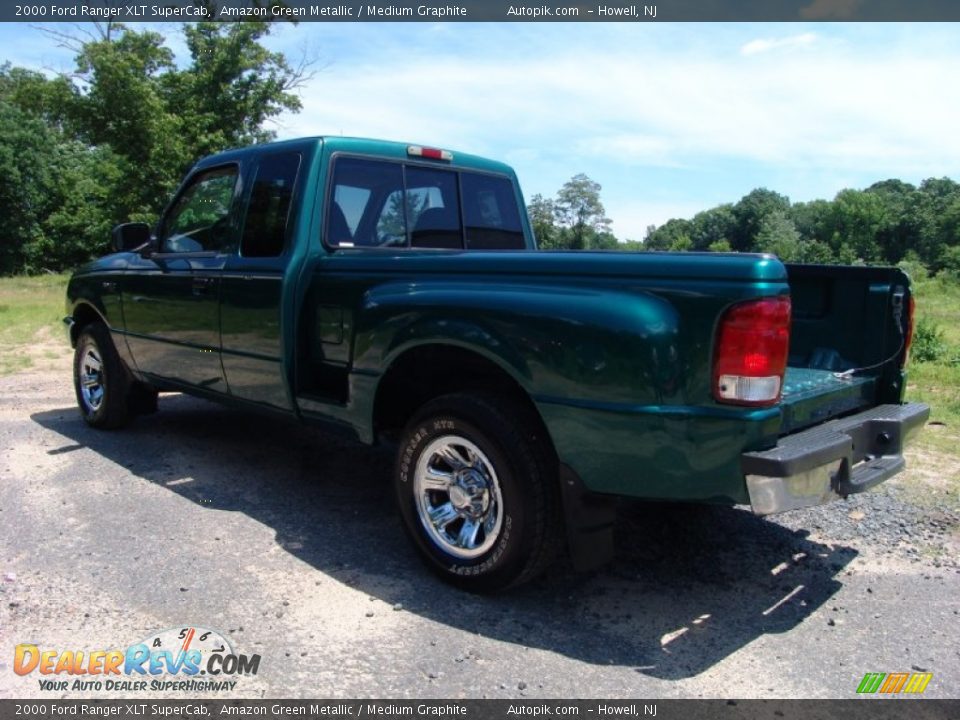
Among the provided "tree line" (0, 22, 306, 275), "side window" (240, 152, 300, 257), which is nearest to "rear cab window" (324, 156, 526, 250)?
"side window" (240, 152, 300, 257)

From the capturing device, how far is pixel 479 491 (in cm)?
329

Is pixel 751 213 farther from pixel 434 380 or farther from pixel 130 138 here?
pixel 434 380

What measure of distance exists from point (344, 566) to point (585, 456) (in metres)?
1.45

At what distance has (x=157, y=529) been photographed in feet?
13.3

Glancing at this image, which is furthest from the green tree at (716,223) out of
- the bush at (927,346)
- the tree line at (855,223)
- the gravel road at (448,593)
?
the gravel road at (448,593)

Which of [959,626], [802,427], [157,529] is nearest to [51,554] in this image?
[157,529]

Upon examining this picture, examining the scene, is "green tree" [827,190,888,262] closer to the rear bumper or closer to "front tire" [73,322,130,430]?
"front tire" [73,322,130,430]

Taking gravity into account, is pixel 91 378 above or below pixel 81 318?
below

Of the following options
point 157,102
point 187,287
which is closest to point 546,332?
point 187,287

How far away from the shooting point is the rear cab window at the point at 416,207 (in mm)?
4344

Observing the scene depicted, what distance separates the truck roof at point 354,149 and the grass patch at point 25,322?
6.22m

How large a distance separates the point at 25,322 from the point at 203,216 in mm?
11166

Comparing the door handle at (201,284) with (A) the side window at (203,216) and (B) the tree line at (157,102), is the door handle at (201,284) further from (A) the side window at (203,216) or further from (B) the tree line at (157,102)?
(B) the tree line at (157,102)

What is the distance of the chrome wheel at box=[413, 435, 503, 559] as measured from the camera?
3.26 m
